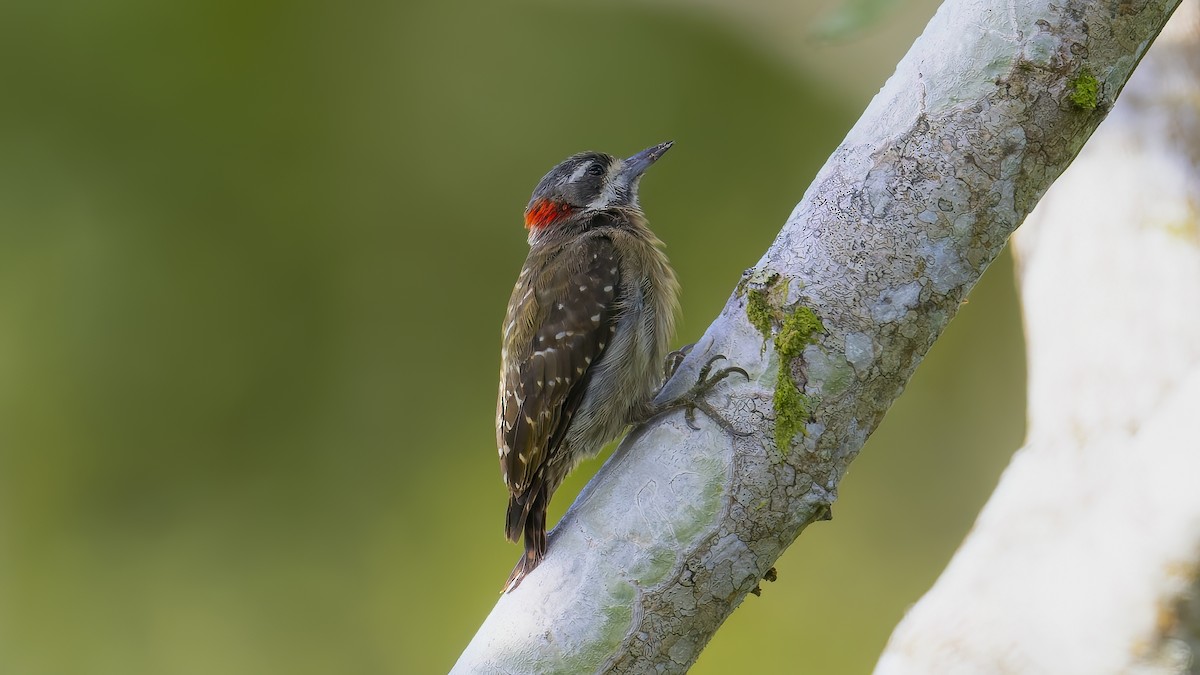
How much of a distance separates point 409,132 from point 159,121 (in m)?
1.68

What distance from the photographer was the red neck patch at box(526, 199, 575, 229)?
357 cm

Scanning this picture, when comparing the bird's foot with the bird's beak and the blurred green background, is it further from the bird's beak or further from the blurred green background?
the blurred green background

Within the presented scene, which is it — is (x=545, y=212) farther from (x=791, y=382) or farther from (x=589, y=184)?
(x=791, y=382)

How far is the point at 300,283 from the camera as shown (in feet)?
23.6

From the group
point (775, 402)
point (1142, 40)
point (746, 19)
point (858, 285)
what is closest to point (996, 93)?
point (1142, 40)

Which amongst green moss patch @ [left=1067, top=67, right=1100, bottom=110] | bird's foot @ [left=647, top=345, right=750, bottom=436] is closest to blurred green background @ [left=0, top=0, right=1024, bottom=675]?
bird's foot @ [left=647, top=345, right=750, bottom=436]

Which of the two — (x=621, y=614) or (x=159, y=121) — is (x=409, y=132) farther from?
(x=621, y=614)

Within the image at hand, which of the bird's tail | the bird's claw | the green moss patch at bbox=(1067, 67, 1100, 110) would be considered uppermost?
the green moss patch at bbox=(1067, 67, 1100, 110)

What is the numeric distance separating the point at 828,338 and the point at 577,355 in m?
1.00

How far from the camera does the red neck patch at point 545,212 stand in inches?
140

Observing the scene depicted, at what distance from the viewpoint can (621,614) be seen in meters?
2.09

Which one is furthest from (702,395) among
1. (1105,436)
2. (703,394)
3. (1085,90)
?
(1105,436)

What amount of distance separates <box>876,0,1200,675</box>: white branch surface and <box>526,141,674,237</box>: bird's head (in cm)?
127

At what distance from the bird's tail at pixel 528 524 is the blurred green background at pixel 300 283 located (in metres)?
3.94
